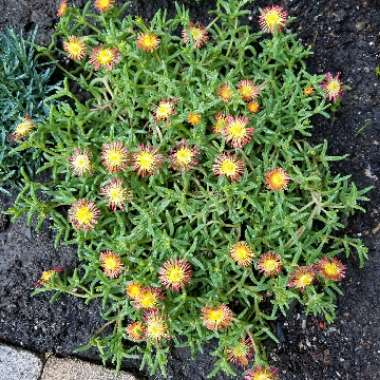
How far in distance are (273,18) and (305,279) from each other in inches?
49.4

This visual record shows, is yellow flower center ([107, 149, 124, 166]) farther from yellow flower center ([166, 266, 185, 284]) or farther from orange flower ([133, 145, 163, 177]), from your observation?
yellow flower center ([166, 266, 185, 284])

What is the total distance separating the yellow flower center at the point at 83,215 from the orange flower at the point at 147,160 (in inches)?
11.5

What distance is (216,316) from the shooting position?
8.21ft

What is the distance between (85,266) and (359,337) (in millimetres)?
1408

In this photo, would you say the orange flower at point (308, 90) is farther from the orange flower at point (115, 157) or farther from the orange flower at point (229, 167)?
the orange flower at point (115, 157)

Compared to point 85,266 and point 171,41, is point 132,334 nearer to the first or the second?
point 85,266

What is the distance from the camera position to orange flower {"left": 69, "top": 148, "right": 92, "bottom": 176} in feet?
8.67

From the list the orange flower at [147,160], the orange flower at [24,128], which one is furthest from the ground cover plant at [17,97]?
the orange flower at [147,160]

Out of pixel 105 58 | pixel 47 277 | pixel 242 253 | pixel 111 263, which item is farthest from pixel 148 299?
pixel 105 58

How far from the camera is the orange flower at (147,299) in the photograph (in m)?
2.49

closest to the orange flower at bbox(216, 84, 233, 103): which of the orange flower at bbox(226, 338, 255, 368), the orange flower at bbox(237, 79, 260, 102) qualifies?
the orange flower at bbox(237, 79, 260, 102)

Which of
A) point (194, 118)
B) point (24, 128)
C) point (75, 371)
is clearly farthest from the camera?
point (75, 371)

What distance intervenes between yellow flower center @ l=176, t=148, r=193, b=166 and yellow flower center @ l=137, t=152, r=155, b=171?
0.40ft

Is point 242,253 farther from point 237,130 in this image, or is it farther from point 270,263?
point 237,130
